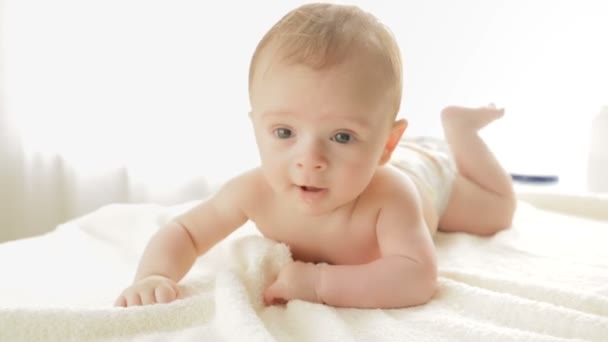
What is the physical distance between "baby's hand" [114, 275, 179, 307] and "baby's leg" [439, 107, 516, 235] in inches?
26.7

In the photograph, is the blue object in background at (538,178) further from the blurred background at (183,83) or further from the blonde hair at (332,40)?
the blonde hair at (332,40)

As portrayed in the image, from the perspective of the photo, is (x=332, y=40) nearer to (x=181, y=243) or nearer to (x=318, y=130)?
(x=318, y=130)

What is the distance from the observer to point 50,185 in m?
1.92

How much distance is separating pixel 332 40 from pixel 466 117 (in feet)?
2.00

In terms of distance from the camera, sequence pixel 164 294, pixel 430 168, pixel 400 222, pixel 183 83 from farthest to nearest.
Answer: pixel 183 83 < pixel 430 168 < pixel 400 222 < pixel 164 294

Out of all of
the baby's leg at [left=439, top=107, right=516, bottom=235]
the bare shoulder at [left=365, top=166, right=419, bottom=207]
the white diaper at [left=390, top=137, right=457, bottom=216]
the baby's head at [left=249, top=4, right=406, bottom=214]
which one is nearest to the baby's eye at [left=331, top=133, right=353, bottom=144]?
the baby's head at [left=249, top=4, right=406, bottom=214]

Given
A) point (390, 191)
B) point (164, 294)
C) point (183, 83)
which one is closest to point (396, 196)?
point (390, 191)

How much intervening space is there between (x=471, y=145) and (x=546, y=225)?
0.23 metres

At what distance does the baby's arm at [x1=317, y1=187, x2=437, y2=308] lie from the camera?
0.84 meters

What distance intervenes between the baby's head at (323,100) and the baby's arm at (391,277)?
0.09 m

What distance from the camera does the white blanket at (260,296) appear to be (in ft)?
→ 2.37

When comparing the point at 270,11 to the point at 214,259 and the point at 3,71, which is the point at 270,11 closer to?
the point at 3,71

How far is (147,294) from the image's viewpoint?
805mm

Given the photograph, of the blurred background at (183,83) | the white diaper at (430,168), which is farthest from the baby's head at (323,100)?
the blurred background at (183,83)
